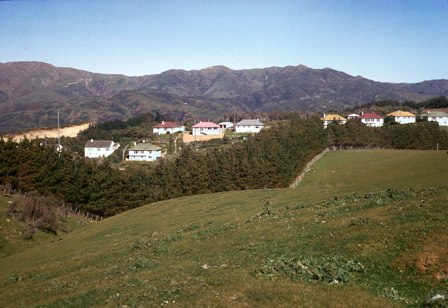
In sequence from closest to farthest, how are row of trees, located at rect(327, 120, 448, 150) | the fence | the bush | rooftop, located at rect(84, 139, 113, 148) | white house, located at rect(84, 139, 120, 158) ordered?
the bush, the fence, row of trees, located at rect(327, 120, 448, 150), white house, located at rect(84, 139, 120, 158), rooftop, located at rect(84, 139, 113, 148)

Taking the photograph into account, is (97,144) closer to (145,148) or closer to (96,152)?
(96,152)

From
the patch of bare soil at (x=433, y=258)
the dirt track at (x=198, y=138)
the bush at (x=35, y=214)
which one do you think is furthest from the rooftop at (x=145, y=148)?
the patch of bare soil at (x=433, y=258)

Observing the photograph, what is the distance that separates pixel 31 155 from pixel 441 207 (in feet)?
258

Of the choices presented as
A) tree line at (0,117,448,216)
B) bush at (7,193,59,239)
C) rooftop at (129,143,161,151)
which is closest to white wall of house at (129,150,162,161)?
rooftop at (129,143,161,151)

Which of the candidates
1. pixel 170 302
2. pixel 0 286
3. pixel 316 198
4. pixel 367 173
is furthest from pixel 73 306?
pixel 367 173

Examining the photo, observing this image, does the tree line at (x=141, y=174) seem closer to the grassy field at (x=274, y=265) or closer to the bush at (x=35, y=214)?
the bush at (x=35, y=214)

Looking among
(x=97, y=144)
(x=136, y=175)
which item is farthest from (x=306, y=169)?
(x=97, y=144)

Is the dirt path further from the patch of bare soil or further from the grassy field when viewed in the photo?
the patch of bare soil

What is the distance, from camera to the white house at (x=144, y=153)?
504 feet

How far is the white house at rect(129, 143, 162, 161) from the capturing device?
154 m

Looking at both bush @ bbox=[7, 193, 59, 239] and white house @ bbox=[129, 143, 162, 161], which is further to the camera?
white house @ bbox=[129, 143, 162, 161]

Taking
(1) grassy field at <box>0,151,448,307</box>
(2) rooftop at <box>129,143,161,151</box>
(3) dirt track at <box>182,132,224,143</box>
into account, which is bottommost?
(2) rooftop at <box>129,143,161,151</box>

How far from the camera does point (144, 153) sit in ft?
507

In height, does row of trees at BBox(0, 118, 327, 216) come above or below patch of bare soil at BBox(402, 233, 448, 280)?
below
